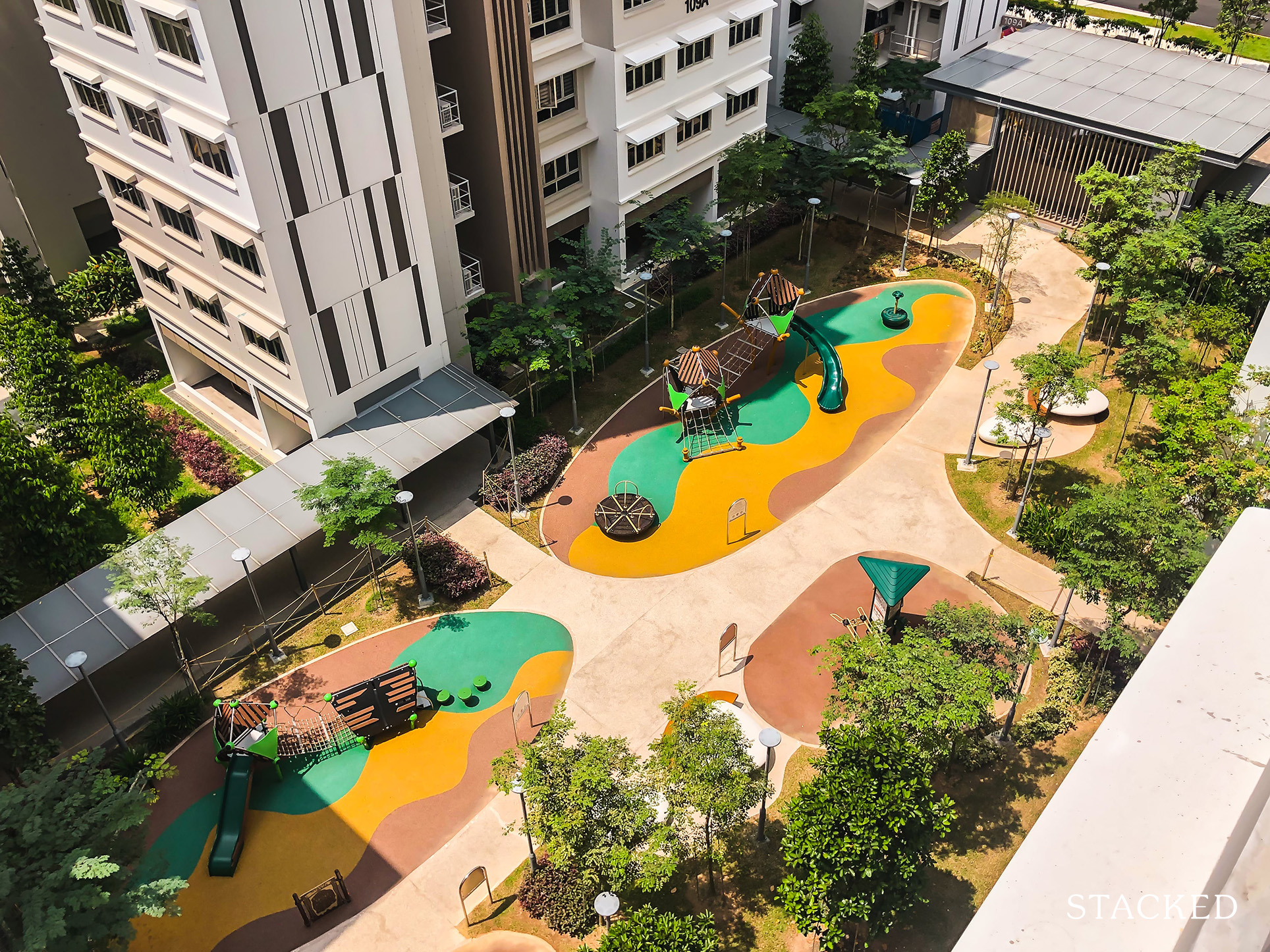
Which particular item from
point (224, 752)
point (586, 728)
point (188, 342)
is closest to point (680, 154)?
point (188, 342)

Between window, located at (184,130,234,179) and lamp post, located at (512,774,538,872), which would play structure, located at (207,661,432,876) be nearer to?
lamp post, located at (512,774,538,872)

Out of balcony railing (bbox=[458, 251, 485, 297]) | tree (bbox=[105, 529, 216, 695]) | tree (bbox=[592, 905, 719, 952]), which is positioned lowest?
tree (bbox=[592, 905, 719, 952])

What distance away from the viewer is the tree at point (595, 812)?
21.5 m

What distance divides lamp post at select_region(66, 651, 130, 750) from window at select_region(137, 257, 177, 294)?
51.7ft

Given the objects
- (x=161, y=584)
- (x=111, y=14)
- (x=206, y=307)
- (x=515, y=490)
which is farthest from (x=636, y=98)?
(x=161, y=584)

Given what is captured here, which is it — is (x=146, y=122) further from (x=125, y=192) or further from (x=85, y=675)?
(x=85, y=675)

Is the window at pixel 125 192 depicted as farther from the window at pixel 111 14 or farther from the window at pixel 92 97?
the window at pixel 111 14

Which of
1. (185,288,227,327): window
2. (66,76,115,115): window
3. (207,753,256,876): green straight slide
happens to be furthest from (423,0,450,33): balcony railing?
(207,753,256,876): green straight slide

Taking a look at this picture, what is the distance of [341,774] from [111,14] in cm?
2380

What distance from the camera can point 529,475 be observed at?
116 feet

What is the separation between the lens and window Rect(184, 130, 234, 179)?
1121 inches

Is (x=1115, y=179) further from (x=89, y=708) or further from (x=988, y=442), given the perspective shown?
(x=89, y=708)

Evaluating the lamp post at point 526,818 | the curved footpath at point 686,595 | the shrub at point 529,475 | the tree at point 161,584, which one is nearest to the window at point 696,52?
the curved footpath at point 686,595

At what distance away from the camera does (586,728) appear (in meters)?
27.8
